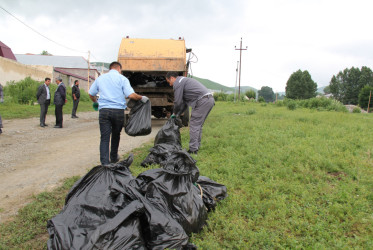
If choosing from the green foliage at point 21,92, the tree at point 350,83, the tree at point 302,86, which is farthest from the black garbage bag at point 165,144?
the tree at point 350,83

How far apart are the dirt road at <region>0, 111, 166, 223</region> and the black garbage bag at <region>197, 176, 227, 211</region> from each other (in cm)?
195

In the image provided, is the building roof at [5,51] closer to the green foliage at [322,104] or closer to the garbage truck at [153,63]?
the garbage truck at [153,63]

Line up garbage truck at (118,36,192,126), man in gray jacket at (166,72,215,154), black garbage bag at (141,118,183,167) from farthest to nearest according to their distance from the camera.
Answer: garbage truck at (118,36,192,126) < man in gray jacket at (166,72,215,154) < black garbage bag at (141,118,183,167)

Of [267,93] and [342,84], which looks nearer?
[342,84]

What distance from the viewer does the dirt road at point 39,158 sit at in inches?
135

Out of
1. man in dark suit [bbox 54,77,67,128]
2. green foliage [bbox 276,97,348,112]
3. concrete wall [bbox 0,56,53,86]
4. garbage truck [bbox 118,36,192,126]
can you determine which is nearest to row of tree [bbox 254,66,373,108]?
green foliage [bbox 276,97,348,112]

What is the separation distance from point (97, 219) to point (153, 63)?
21.2 feet

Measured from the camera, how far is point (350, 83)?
7781 centimetres

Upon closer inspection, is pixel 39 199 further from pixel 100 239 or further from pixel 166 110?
pixel 166 110

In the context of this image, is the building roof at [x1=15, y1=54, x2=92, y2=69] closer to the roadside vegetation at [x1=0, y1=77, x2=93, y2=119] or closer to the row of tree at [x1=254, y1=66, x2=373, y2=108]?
the roadside vegetation at [x1=0, y1=77, x2=93, y2=119]

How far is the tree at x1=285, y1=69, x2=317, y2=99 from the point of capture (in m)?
73.2

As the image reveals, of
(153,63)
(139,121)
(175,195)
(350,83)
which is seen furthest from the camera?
(350,83)

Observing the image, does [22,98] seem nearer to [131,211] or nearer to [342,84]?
[131,211]

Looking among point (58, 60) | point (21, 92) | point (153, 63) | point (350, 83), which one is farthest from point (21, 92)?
point (350, 83)
